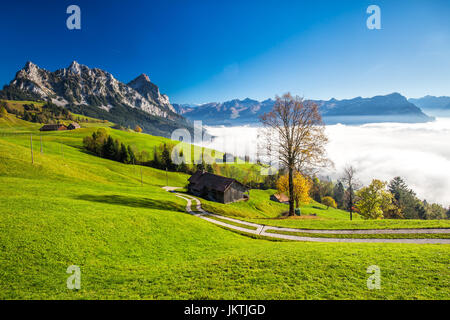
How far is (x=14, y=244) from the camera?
1116cm

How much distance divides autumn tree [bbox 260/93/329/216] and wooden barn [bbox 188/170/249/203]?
30.0 metres

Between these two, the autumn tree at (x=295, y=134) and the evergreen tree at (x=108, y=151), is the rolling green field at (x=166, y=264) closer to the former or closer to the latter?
the autumn tree at (x=295, y=134)

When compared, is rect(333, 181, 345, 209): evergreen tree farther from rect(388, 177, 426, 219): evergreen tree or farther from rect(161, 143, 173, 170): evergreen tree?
rect(161, 143, 173, 170): evergreen tree

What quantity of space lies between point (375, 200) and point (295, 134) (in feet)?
144

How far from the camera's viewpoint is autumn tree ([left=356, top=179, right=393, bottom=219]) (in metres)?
52.4

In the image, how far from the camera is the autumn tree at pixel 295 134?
24.6 meters

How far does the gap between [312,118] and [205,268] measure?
21.6m

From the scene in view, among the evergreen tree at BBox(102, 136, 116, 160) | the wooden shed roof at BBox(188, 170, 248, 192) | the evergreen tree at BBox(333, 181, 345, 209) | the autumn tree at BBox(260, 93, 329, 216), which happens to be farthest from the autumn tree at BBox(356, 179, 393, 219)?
the evergreen tree at BBox(102, 136, 116, 160)

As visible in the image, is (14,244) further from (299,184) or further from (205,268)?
(299,184)

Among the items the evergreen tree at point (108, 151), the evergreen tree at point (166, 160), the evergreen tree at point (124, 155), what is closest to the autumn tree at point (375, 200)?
the evergreen tree at point (166, 160)

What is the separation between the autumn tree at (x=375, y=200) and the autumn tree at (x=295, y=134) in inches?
1623

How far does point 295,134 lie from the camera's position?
84.7ft

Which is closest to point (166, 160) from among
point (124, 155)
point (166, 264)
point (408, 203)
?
point (124, 155)

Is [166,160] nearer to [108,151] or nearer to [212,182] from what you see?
[108,151]
